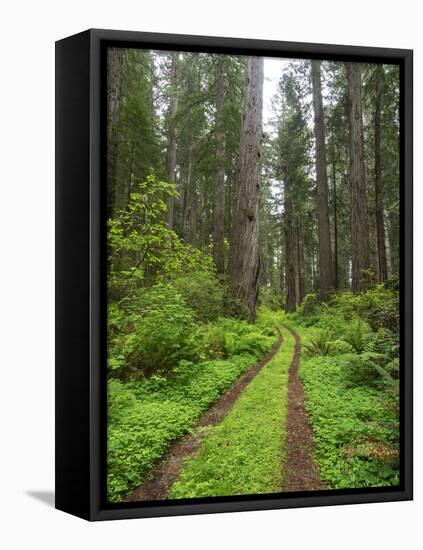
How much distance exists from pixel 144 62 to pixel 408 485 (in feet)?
14.9

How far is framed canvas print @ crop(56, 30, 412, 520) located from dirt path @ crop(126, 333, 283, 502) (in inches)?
0.7

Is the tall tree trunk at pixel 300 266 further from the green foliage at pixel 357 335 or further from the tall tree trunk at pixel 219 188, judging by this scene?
the tall tree trunk at pixel 219 188

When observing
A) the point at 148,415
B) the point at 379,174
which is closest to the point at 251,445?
the point at 148,415

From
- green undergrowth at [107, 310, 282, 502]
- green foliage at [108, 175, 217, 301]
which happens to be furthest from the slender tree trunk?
green foliage at [108, 175, 217, 301]

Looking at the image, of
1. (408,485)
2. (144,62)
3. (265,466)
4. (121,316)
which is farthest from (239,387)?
(144,62)

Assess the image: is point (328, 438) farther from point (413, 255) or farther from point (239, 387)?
point (413, 255)

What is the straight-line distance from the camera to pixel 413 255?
8984mm

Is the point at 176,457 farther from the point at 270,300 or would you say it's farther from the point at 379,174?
the point at 379,174

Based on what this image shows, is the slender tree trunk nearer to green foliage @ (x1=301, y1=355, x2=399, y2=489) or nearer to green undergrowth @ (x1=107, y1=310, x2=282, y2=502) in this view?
green foliage @ (x1=301, y1=355, x2=399, y2=489)

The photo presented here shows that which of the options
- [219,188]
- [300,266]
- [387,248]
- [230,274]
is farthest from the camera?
[387,248]

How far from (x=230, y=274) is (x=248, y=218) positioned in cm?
54

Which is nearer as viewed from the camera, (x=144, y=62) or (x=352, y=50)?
(x=144, y=62)

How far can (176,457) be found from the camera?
25.8ft

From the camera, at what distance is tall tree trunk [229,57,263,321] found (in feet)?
28.0
